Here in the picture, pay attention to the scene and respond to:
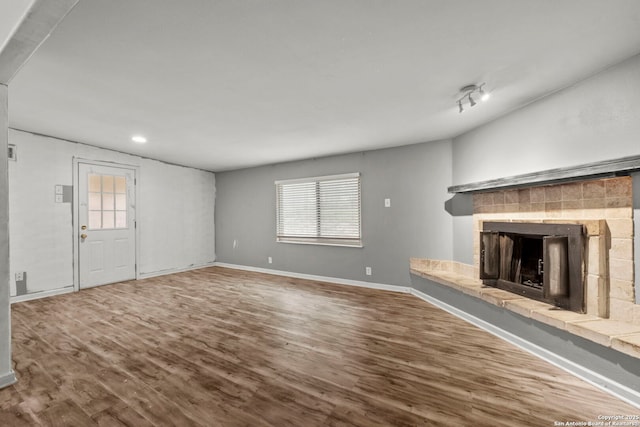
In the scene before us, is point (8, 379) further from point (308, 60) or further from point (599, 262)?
point (599, 262)

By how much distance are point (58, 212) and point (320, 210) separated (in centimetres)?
422

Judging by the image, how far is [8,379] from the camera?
2.00 meters

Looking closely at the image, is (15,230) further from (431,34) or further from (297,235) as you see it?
(431,34)

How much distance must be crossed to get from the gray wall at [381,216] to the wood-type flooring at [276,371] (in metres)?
1.06

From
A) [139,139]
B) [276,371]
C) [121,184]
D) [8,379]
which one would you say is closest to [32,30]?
[8,379]

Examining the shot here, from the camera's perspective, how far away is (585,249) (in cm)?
234

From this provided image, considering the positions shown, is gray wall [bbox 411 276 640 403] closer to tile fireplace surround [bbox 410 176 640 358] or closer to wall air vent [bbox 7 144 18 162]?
tile fireplace surround [bbox 410 176 640 358]

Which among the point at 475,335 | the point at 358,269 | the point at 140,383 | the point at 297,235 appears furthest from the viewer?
the point at 297,235

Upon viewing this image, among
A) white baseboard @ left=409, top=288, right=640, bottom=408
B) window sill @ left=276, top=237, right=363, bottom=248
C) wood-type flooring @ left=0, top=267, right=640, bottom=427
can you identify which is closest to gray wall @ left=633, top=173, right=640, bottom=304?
white baseboard @ left=409, top=288, right=640, bottom=408

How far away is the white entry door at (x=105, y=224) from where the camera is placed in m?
4.56

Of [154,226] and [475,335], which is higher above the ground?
[154,226]

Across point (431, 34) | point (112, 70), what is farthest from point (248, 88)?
point (431, 34)

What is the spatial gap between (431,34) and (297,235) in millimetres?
4265

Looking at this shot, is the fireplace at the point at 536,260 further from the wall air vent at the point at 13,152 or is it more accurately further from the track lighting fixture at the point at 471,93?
the wall air vent at the point at 13,152
